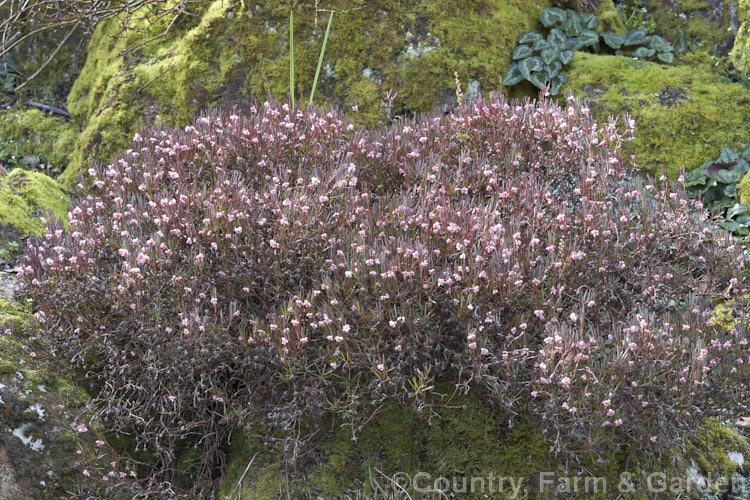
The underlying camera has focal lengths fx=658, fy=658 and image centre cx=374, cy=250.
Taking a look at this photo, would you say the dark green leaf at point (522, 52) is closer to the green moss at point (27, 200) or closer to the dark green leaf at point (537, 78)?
the dark green leaf at point (537, 78)

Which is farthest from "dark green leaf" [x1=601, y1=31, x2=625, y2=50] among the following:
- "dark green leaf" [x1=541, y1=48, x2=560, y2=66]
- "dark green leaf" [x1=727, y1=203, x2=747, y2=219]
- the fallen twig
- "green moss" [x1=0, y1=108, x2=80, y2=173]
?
the fallen twig

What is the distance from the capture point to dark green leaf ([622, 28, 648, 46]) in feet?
19.0

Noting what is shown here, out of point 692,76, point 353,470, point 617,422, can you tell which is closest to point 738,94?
point 692,76

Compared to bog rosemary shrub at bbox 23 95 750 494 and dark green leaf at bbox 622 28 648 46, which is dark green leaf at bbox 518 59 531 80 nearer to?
dark green leaf at bbox 622 28 648 46

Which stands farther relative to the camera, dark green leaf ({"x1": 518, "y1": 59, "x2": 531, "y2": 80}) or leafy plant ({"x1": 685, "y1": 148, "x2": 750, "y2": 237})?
dark green leaf ({"x1": 518, "y1": 59, "x2": 531, "y2": 80})

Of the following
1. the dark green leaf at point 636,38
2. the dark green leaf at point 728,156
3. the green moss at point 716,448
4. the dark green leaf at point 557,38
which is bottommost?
the green moss at point 716,448

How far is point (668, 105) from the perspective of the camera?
17.3 ft

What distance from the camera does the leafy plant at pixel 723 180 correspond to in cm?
485

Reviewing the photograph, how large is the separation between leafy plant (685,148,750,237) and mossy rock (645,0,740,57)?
1356 mm

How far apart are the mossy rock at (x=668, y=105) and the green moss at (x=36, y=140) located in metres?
4.56

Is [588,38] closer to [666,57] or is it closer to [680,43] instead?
[666,57]

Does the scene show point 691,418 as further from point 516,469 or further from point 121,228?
point 121,228

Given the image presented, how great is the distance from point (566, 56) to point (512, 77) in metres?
0.51

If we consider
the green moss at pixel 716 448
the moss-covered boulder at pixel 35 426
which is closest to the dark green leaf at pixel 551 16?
the green moss at pixel 716 448
